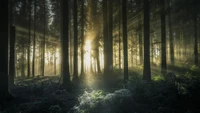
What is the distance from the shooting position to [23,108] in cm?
897

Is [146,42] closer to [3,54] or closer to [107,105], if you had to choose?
[107,105]

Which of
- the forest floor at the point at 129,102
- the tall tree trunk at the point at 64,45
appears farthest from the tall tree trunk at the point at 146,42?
the tall tree trunk at the point at 64,45

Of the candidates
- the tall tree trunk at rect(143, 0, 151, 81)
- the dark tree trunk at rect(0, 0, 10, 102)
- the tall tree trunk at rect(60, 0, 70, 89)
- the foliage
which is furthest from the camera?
the tall tree trunk at rect(143, 0, 151, 81)

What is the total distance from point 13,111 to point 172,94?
25.6ft

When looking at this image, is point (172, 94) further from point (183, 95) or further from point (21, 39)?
point (21, 39)

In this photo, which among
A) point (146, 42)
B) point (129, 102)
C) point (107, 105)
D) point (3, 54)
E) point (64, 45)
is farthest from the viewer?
point (146, 42)

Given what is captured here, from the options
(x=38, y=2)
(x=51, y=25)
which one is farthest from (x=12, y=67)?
(x=51, y=25)

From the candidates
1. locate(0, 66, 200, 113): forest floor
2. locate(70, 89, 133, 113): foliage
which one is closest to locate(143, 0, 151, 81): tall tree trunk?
locate(0, 66, 200, 113): forest floor

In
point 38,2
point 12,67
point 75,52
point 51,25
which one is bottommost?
point 12,67

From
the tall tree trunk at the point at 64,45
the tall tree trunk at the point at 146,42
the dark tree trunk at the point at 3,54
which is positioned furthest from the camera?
the tall tree trunk at the point at 146,42

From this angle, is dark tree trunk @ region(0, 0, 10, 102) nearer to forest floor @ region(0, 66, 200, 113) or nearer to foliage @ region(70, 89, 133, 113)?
forest floor @ region(0, 66, 200, 113)

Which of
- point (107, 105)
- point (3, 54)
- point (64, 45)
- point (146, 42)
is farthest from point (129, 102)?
point (146, 42)

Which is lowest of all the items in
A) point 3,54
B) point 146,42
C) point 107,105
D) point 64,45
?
point 107,105

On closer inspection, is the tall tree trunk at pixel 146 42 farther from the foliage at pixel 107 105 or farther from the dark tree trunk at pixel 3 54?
the dark tree trunk at pixel 3 54
